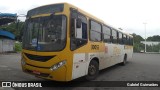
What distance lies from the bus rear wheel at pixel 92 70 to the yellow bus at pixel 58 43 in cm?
5

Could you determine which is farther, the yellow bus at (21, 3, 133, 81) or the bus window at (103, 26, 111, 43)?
the bus window at (103, 26, 111, 43)

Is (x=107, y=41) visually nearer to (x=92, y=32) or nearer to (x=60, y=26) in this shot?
(x=92, y=32)

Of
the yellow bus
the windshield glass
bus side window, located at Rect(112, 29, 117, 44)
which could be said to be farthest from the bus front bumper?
bus side window, located at Rect(112, 29, 117, 44)

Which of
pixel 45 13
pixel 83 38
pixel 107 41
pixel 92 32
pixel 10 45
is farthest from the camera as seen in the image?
pixel 10 45

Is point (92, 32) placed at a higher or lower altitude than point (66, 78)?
higher

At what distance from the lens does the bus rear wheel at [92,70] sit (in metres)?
9.42

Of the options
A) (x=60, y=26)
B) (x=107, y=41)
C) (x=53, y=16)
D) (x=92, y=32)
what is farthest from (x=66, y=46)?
(x=107, y=41)

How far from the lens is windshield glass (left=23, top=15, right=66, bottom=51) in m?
7.41

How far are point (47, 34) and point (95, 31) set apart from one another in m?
2.98

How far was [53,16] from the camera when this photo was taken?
25.2 ft

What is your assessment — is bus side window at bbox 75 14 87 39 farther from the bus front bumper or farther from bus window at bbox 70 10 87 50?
the bus front bumper

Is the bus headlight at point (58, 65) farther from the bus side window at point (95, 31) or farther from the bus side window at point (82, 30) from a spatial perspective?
the bus side window at point (95, 31)

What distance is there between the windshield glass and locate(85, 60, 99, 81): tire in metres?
2.50

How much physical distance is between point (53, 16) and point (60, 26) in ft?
1.63
